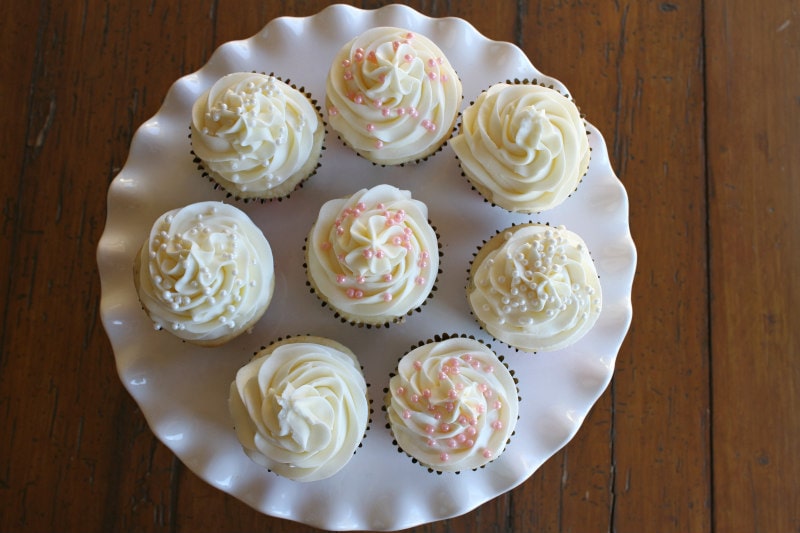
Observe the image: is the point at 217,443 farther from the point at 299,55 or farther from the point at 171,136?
the point at 299,55

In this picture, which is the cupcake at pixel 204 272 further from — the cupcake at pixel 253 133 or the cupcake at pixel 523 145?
the cupcake at pixel 523 145

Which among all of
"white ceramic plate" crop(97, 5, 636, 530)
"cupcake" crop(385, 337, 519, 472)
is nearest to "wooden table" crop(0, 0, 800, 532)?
"white ceramic plate" crop(97, 5, 636, 530)

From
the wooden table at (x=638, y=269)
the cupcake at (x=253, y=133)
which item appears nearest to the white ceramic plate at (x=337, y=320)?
the cupcake at (x=253, y=133)

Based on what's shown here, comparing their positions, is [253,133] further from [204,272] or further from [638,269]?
[638,269]

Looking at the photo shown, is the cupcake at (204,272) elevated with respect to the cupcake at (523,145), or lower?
lower

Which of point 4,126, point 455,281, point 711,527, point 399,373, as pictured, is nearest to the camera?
point 399,373

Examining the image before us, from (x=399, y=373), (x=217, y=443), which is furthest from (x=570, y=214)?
(x=217, y=443)
